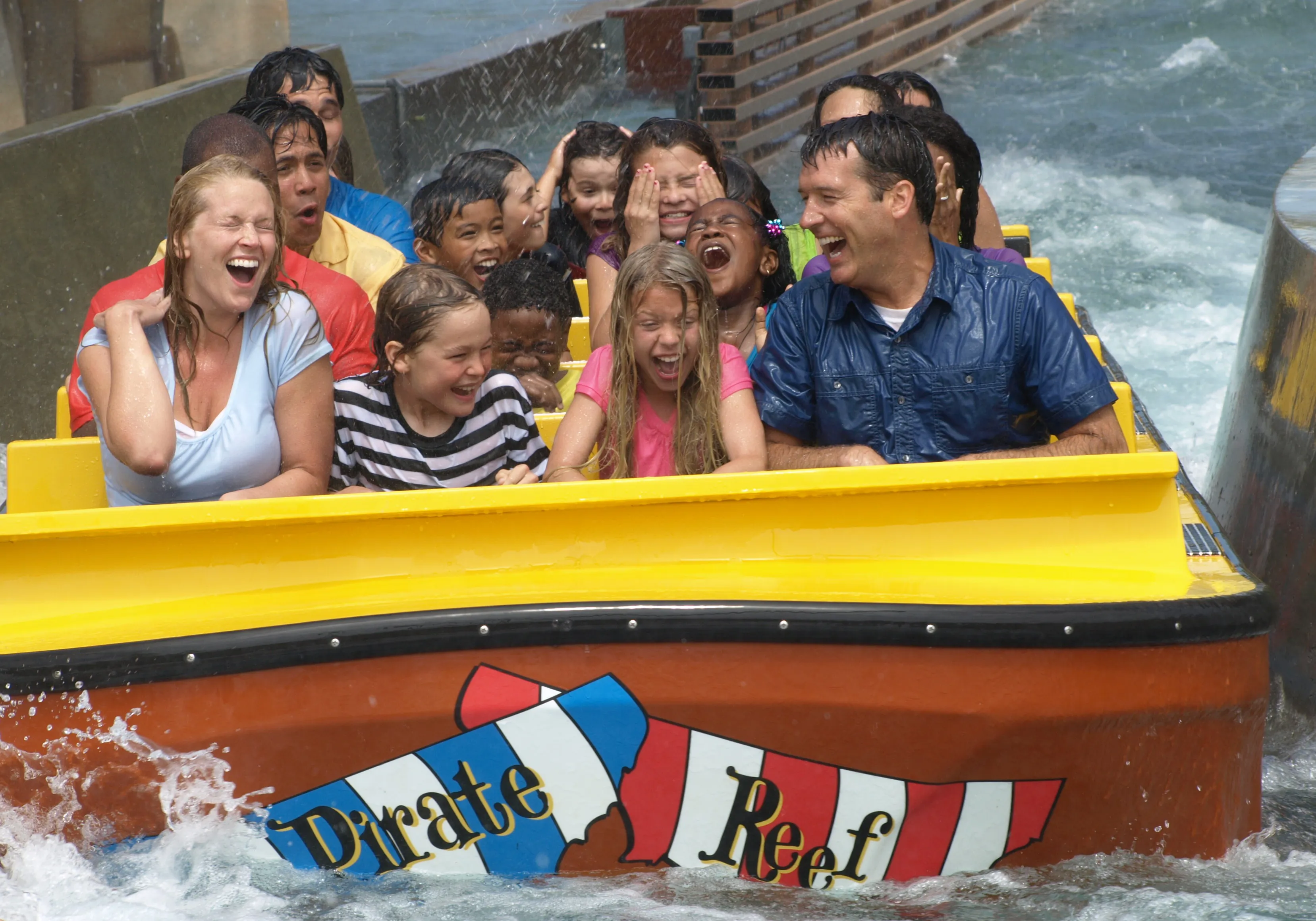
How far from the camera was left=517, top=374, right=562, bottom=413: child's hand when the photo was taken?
10.6ft

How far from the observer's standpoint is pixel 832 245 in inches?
104

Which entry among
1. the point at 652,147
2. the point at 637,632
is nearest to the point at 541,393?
A: the point at 652,147

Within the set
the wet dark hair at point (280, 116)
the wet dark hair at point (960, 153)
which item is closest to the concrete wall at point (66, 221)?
the wet dark hair at point (280, 116)

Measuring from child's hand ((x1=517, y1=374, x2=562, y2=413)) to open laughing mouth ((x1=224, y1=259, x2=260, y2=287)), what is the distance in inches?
32.7

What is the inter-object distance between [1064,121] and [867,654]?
12.1 m

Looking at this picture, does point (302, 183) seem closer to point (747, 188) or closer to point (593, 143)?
point (593, 143)

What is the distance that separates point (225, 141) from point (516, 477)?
1096mm

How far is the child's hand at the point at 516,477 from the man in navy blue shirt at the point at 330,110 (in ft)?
4.90

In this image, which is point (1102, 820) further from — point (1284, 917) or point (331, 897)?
point (331, 897)

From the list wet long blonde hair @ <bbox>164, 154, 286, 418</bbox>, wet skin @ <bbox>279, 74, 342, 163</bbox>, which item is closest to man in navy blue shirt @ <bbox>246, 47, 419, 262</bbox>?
wet skin @ <bbox>279, 74, 342, 163</bbox>

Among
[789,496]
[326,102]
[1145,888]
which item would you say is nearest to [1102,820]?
[1145,888]

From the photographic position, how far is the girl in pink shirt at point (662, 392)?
265 centimetres

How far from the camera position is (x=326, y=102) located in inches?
160

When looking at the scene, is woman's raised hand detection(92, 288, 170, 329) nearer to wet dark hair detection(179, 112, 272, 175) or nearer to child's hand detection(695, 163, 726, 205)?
wet dark hair detection(179, 112, 272, 175)
